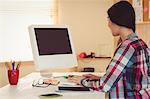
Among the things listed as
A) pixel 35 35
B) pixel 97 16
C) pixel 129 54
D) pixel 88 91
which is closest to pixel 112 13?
pixel 129 54

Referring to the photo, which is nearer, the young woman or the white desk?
the young woman

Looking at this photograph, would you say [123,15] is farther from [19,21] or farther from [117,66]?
[19,21]

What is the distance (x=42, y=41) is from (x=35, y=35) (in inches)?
3.3

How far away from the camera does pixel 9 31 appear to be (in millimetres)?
3336

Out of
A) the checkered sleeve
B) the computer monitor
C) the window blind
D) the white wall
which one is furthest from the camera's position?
the white wall

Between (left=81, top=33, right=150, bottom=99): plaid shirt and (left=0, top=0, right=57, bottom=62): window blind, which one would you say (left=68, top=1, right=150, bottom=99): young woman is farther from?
(left=0, top=0, right=57, bottom=62): window blind

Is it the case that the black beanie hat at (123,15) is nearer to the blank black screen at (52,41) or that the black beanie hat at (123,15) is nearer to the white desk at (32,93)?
the white desk at (32,93)

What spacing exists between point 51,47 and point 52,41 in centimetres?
5

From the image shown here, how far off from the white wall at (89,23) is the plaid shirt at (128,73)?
183 centimetres

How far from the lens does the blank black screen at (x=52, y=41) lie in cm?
219

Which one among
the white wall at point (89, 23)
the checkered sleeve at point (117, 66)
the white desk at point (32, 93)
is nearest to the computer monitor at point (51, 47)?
the white desk at point (32, 93)

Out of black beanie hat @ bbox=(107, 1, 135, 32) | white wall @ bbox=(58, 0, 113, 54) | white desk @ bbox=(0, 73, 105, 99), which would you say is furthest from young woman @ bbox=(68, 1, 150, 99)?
white wall @ bbox=(58, 0, 113, 54)

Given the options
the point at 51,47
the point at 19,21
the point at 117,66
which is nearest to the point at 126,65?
the point at 117,66

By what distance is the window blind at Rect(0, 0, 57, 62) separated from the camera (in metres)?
3.30
